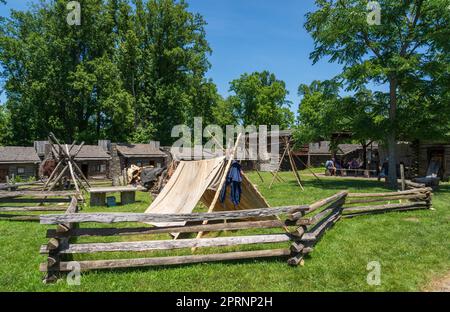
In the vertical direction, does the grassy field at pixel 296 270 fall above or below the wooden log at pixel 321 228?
below

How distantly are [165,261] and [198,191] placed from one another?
109 inches

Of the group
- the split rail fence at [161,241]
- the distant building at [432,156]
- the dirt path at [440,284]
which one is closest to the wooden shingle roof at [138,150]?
the distant building at [432,156]

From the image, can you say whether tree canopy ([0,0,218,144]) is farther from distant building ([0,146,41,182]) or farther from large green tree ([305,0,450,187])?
large green tree ([305,0,450,187])

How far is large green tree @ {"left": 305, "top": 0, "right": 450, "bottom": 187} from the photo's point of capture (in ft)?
62.4

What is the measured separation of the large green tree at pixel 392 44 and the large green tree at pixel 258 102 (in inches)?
1367

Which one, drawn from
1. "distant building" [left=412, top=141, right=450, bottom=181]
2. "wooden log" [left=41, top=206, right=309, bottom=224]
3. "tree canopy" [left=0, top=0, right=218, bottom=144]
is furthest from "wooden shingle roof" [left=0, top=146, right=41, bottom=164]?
"distant building" [left=412, top=141, right=450, bottom=181]

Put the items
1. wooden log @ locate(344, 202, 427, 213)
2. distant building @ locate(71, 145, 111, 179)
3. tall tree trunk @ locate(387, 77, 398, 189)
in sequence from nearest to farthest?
wooden log @ locate(344, 202, 427, 213), tall tree trunk @ locate(387, 77, 398, 189), distant building @ locate(71, 145, 111, 179)

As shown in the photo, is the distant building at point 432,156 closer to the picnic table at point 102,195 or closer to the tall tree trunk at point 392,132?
the tall tree trunk at point 392,132

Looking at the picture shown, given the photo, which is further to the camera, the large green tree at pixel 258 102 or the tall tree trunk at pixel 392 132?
the large green tree at pixel 258 102

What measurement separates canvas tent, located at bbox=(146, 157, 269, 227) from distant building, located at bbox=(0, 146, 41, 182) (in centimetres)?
2789

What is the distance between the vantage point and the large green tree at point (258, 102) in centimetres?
5747

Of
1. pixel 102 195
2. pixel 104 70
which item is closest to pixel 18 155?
pixel 104 70

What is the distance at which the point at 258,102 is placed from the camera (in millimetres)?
58125

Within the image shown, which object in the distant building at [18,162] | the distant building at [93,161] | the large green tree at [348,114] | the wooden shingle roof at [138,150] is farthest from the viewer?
the wooden shingle roof at [138,150]
